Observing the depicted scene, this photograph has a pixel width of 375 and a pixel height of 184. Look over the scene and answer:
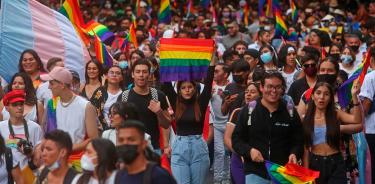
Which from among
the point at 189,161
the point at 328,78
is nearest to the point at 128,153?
the point at 189,161

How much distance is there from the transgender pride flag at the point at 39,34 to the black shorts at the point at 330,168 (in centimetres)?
479

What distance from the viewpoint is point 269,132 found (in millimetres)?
9547

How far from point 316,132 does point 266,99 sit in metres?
0.57

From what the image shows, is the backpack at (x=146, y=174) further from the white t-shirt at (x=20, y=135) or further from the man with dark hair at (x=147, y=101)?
the man with dark hair at (x=147, y=101)

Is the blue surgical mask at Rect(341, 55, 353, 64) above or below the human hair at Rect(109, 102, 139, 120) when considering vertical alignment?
above

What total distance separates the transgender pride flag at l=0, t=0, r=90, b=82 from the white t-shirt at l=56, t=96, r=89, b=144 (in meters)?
3.48

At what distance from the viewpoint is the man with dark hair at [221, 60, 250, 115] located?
12359 millimetres

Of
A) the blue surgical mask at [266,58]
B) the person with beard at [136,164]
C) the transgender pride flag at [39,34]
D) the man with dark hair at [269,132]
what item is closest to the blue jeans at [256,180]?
the man with dark hair at [269,132]

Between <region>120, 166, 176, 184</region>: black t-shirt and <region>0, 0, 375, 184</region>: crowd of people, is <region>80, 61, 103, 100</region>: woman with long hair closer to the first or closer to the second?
<region>0, 0, 375, 184</region>: crowd of people

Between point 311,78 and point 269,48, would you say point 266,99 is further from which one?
point 269,48

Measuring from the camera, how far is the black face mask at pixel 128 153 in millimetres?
7242

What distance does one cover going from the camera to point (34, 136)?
9977 mm

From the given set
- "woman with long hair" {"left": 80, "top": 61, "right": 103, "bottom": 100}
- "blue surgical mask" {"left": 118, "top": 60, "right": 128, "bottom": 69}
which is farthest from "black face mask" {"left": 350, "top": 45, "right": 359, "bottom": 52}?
"woman with long hair" {"left": 80, "top": 61, "right": 103, "bottom": 100}

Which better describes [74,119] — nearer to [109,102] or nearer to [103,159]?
[109,102]
